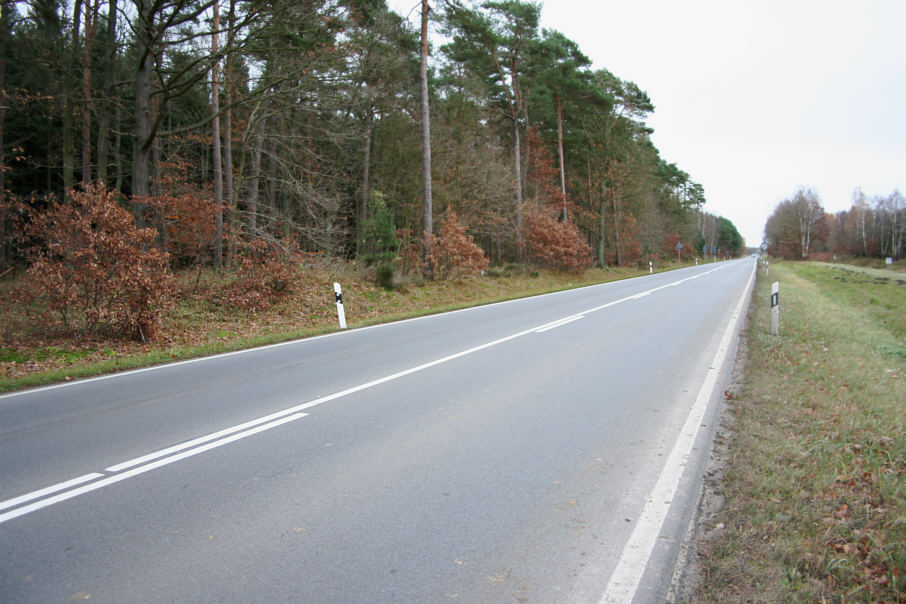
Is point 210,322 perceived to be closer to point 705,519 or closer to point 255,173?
point 255,173

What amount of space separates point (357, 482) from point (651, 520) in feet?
6.73

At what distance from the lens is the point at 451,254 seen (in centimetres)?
2117

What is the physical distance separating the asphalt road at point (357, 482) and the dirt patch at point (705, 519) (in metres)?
0.07

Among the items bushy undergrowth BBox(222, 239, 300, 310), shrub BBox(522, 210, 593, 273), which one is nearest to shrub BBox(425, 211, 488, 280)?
bushy undergrowth BBox(222, 239, 300, 310)

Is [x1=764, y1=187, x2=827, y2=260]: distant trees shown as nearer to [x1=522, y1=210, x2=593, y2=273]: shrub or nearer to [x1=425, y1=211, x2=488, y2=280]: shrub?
[x1=522, y1=210, x2=593, y2=273]: shrub

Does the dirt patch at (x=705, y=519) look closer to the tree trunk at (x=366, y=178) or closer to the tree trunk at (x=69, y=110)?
the tree trunk at (x=69, y=110)

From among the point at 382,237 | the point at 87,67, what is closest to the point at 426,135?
the point at 382,237

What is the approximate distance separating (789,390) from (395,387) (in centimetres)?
473

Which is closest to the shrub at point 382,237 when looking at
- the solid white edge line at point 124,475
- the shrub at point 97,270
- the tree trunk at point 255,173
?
the tree trunk at point 255,173

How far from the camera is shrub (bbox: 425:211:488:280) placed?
69.0 feet

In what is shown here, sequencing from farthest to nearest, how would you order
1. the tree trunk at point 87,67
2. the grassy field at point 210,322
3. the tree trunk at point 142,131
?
the tree trunk at point 87,67, the tree trunk at point 142,131, the grassy field at point 210,322

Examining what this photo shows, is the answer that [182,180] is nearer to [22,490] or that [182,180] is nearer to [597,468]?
[22,490]

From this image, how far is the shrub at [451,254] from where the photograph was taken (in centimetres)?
2104

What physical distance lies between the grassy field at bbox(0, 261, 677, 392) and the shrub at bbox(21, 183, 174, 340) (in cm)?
40
